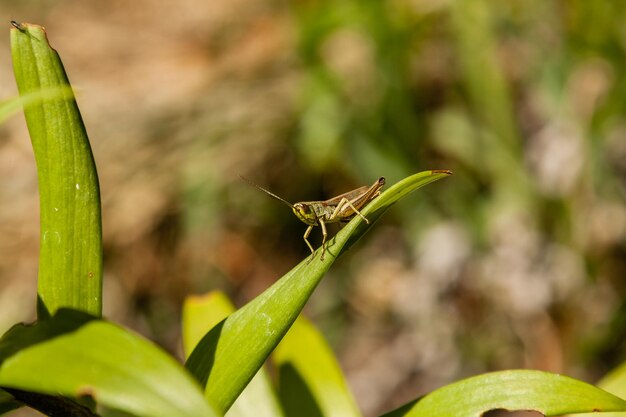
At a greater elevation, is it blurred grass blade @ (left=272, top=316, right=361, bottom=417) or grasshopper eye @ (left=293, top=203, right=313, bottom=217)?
grasshopper eye @ (left=293, top=203, right=313, bottom=217)

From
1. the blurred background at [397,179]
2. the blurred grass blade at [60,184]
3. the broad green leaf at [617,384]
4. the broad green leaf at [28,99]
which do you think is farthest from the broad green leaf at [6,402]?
the blurred background at [397,179]

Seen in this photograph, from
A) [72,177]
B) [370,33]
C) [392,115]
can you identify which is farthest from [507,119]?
[72,177]

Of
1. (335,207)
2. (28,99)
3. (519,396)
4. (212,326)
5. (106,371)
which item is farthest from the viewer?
(335,207)

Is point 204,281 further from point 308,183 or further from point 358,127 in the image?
point 358,127

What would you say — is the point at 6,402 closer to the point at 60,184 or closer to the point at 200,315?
the point at 60,184

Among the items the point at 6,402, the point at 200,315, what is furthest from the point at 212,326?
the point at 6,402

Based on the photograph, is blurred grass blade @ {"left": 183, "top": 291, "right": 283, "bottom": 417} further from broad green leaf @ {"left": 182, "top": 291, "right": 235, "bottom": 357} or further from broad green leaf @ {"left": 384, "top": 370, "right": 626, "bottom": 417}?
broad green leaf @ {"left": 384, "top": 370, "right": 626, "bottom": 417}

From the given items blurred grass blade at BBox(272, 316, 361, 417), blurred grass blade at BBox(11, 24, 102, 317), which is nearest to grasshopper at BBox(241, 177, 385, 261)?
blurred grass blade at BBox(272, 316, 361, 417)
